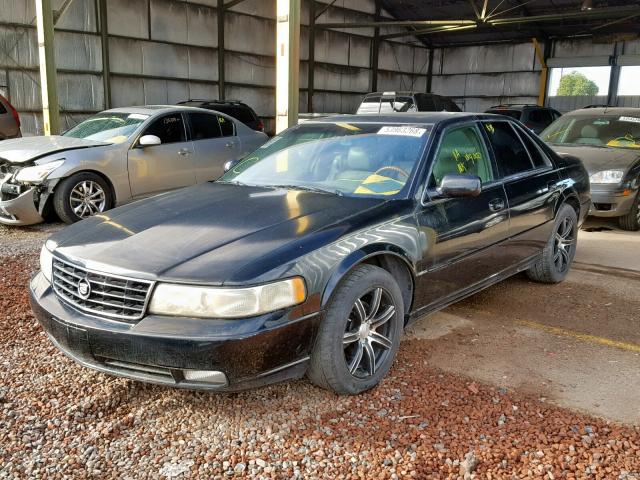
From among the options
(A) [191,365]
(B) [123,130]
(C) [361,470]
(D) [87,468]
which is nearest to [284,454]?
(C) [361,470]

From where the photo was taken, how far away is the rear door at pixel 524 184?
405 cm

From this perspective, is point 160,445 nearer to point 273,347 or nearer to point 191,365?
point 191,365

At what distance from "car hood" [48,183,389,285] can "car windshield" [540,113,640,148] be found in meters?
5.95

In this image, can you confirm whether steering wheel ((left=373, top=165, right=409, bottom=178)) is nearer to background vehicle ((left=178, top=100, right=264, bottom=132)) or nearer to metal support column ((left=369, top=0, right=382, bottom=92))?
background vehicle ((left=178, top=100, right=264, bottom=132))

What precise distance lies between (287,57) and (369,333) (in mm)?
6342

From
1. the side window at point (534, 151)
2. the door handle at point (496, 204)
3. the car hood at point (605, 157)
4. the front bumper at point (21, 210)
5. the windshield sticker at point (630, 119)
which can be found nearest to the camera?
the door handle at point (496, 204)

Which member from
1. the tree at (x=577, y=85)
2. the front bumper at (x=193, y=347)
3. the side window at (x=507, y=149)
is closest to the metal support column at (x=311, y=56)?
the tree at (x=577, y=85)

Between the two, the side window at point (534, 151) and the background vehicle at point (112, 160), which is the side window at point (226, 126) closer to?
the background vehicle at point (112, 160)

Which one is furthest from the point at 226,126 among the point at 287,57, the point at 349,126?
the point at 349,126

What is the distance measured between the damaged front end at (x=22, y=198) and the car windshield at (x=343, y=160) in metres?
3.55

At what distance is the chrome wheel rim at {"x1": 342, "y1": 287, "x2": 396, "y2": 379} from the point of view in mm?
2906

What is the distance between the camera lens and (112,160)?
7184 mm

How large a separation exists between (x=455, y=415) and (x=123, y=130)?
6.22m

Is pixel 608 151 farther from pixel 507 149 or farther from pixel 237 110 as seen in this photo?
pixel 237 110
